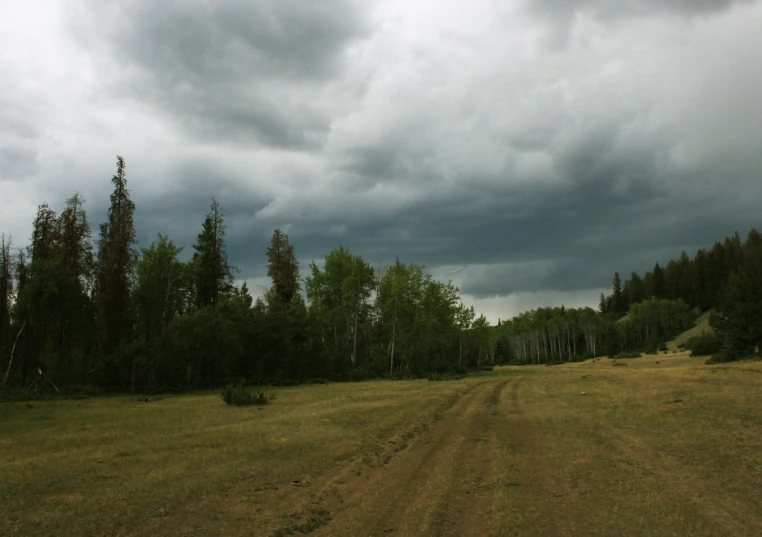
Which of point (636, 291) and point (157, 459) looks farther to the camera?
point (636, 291)

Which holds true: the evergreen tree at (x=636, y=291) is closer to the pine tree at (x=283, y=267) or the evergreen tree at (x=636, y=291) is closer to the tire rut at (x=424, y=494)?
the pine tree at (x=283, y=267)

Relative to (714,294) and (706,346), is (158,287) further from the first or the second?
(714,294)

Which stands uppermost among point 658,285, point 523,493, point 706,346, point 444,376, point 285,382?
point 658,285

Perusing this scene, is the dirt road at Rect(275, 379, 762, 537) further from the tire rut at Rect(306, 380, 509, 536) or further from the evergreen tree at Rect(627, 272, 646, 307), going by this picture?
the evergreen tree at Rect(627, 272, 646, 307)

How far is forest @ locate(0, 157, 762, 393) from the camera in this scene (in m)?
39.1

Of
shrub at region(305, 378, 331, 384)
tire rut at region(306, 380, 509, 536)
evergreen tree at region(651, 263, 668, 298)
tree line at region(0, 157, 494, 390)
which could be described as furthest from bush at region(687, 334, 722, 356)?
evergreen tree at region(651, 263, 668, 298)

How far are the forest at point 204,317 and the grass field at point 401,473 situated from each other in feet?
68.2

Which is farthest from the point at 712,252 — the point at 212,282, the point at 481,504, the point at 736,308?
the point at 481,504

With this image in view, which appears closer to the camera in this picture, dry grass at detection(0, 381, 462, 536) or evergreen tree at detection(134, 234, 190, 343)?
dry grass at detection(0, 381, 462, 536)

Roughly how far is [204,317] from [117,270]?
805cm

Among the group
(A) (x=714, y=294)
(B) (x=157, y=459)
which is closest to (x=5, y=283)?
(B) (x=157, y=459)

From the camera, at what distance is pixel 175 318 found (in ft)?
133

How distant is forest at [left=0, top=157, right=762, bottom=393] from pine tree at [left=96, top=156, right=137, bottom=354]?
92 millimetres

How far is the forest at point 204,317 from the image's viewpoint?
39125mm
